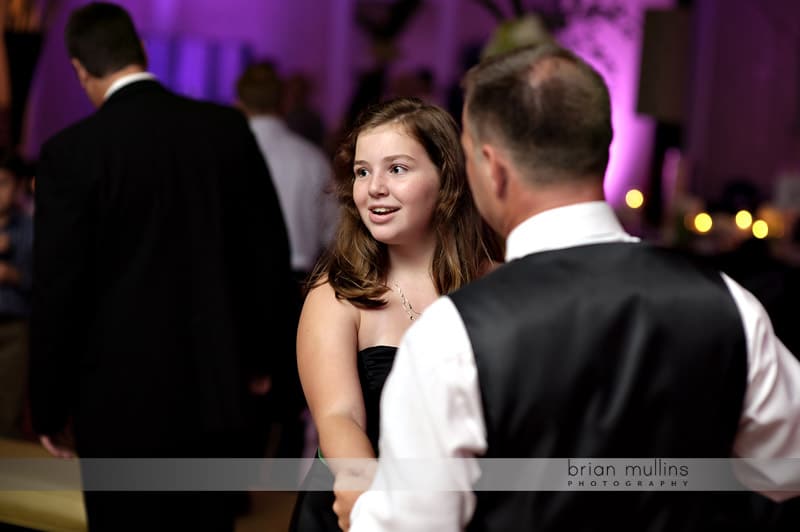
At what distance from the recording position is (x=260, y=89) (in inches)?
178

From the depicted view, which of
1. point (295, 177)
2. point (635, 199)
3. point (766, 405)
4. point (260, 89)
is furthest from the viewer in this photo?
point (635, 199)

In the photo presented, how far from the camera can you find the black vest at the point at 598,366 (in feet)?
4.21

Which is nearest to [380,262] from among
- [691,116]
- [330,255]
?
[330,255]

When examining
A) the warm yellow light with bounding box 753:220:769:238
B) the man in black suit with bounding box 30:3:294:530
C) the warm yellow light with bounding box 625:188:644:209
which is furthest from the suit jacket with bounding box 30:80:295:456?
the warm yellow light with bounding box 625:188:644:209

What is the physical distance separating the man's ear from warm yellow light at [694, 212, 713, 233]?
5125 mm

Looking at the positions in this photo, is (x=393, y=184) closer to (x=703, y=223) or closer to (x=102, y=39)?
(x=102, y=39)

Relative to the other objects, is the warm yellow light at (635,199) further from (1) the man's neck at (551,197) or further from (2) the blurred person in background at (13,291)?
(1) the man's neck at (551,197)

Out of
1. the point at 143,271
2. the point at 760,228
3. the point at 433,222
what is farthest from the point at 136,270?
the point at 760,228

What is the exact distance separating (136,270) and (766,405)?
184 centimetres

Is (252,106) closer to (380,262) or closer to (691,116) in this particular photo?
(380,262)

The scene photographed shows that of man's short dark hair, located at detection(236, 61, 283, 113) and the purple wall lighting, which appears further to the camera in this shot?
the purple wall lighting

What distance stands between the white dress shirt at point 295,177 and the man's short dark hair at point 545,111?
327cm

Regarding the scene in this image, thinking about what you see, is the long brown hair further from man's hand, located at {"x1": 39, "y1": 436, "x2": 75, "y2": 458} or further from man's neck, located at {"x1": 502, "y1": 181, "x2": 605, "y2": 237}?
man's hand, located at {"x1": 39, "y1": 436, "x2": 75, "y2": 458}

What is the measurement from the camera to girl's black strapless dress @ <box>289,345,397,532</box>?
5.87 ft
